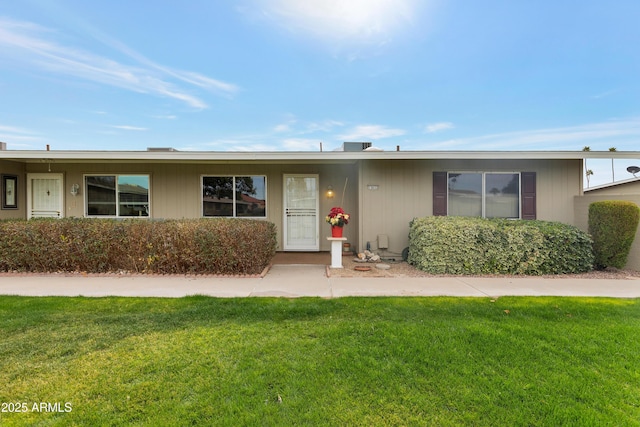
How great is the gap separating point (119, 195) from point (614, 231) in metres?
11.5

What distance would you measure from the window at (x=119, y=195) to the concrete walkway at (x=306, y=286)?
3.28 metres

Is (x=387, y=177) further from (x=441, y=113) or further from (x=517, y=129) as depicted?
(x=517, y=129)

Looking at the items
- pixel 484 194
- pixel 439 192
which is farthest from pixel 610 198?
pixel 439 192

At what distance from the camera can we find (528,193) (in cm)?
710

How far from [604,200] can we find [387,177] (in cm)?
437

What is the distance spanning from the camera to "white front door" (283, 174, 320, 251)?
857cm

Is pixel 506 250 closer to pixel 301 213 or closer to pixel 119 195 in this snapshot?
pixel 301 213

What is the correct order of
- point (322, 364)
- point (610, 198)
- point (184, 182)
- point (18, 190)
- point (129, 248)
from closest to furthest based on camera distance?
1. point (322, 364)
2. point (129, 248)
3. point (610, 198)
4. point (18, 190)
5. point (184, 182)

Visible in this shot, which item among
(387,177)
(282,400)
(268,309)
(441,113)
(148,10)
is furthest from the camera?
(441,113)

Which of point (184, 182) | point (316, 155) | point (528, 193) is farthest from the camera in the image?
point (184, 182)

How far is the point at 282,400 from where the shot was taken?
6.31 ft

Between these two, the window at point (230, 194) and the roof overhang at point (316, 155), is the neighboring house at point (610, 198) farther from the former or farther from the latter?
the window at point (230, 194)

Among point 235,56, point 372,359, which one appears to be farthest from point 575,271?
point 235,56

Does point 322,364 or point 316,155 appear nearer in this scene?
point 322,364
